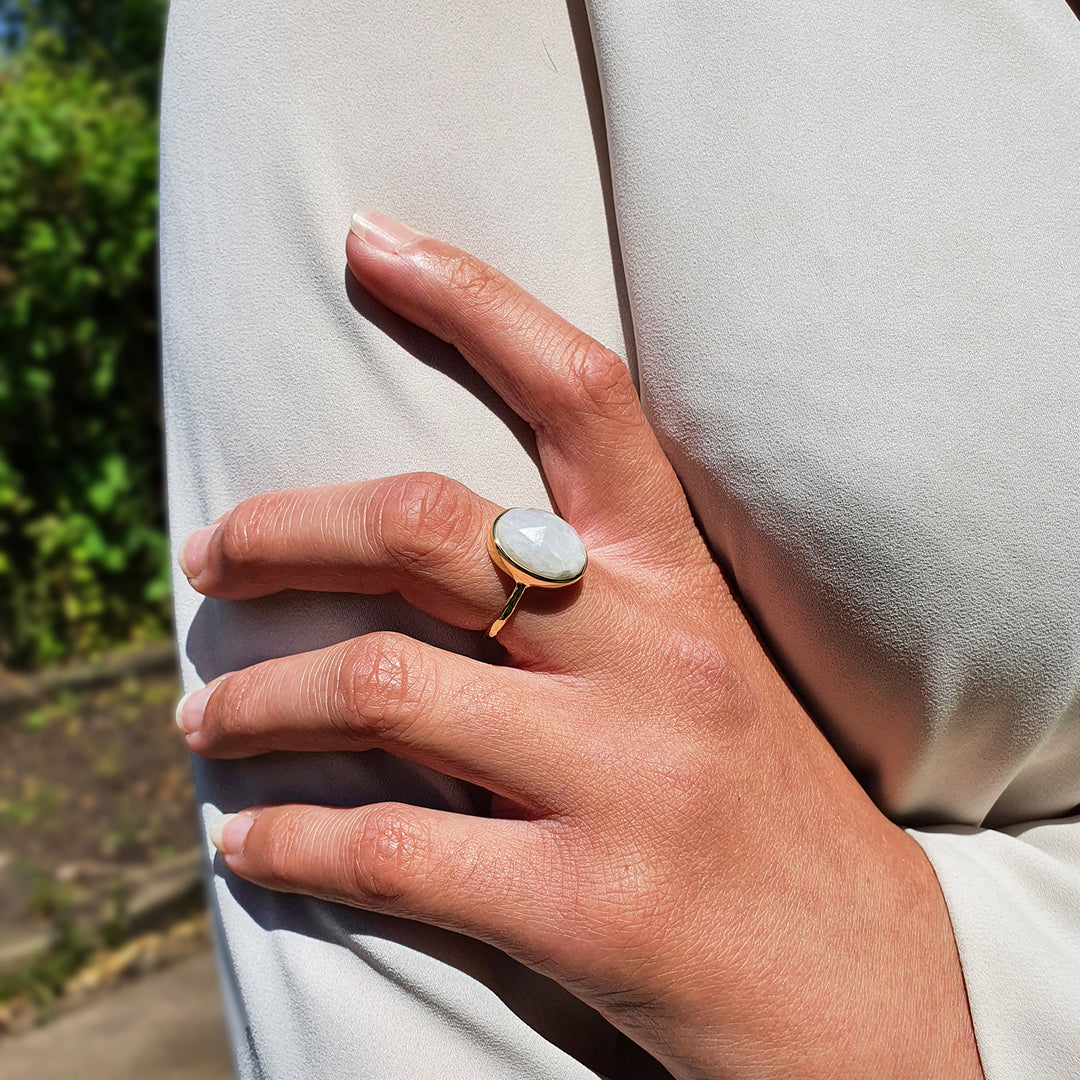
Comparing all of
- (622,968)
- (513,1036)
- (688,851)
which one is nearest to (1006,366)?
(688,851)

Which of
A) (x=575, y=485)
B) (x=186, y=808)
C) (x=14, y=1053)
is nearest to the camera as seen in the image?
(x=575, y=485)

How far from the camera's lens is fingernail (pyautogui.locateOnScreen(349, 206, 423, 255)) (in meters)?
0.90

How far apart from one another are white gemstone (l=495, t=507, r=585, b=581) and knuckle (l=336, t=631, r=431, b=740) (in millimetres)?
134

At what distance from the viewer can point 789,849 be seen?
91 cm

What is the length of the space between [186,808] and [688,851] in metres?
3.67

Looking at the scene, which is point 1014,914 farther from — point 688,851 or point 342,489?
point 342,489

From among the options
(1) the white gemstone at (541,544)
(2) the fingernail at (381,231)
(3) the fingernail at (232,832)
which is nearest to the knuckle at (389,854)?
(3) the fingernail at (232,832)

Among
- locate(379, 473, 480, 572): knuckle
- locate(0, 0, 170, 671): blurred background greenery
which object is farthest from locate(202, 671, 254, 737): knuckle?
locate(0, 0, 170, 671): blurred background greenery

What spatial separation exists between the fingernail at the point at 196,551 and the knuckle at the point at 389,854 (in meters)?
0.31

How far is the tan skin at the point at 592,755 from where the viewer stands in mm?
848

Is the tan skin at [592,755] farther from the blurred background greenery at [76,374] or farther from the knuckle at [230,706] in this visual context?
the blurred background greenery at [76,374]

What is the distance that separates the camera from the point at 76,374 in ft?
15.5

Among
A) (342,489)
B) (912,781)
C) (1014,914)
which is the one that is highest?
(342,489)

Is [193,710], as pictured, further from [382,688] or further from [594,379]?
[594,379]
